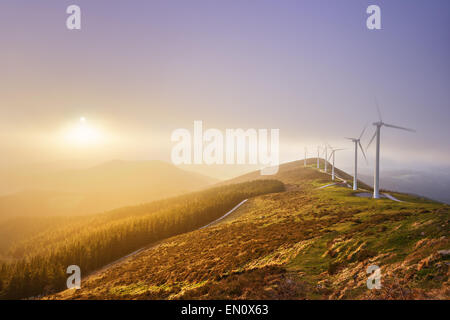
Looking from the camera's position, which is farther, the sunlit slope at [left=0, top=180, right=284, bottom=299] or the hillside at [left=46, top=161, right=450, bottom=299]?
the sunlit slope at [left=0, top=180, right=284, bottom=299]

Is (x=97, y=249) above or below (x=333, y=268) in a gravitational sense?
below

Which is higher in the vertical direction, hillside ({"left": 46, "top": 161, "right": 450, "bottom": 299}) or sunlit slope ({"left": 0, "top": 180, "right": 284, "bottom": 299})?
hillside ({"left": 46, "top": 161, "right": 450, "bottom": 299})

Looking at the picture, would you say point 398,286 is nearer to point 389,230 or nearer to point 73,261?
point 389,230

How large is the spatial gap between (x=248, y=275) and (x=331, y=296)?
26.5ft

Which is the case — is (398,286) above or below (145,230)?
above

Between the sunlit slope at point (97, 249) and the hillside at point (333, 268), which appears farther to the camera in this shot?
the sunlit slope at point (97, 249)

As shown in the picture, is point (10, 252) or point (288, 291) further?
point (10, 252)

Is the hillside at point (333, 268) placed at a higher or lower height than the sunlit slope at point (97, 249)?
higher

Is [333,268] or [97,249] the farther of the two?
[97,249]

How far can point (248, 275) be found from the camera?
68.5 feet
